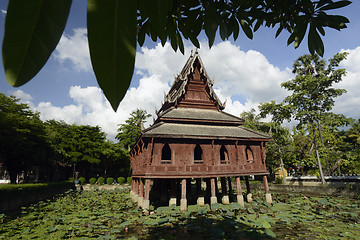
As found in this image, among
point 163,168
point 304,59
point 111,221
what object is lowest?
point 111,221

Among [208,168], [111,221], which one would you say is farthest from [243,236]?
[111,221]

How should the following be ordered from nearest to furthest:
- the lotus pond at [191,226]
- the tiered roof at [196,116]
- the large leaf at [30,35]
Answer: the large leaf at [30,35], the lotus pond at [191,226], the tiered roof at [196,116]

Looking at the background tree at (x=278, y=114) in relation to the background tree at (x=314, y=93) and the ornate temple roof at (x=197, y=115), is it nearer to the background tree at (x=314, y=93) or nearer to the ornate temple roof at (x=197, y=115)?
the background tree at (x=314, y=93)

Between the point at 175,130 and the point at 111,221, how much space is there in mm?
6213

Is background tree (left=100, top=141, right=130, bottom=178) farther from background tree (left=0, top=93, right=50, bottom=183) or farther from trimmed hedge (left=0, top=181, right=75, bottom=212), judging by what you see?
trimmed hedge (left=0, top=181, right=75, bottom=212)

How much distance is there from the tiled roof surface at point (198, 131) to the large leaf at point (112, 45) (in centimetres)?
1090

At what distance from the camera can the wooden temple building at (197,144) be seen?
11617 millimetres

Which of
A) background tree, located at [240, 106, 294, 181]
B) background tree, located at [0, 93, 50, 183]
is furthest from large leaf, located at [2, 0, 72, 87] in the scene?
background tree, located at [240, 106, 294, 181]

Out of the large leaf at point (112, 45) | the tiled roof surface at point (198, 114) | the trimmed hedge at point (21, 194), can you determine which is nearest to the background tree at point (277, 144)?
the tiled roof surface at point (198, 114)

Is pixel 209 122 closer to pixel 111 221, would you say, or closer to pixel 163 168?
pixel 163 168

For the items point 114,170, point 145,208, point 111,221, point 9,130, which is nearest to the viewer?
point 111,221

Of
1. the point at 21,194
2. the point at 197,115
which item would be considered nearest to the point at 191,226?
the point at 197,115

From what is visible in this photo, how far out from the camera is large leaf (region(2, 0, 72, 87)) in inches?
14.0

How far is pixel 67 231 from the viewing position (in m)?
8.11
